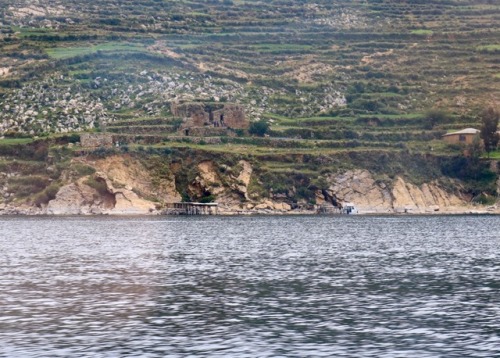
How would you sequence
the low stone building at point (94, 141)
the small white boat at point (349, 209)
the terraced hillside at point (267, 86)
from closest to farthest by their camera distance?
1. the low stone building at point (94, 141)
2. the small white boat at point (349, 209)
3. the terraced hillside at point (267, 86)

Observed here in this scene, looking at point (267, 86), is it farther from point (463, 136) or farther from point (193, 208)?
point (193, 208)

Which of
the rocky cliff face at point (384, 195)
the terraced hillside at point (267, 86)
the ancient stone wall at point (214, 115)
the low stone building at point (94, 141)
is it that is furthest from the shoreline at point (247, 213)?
the ancient stone wall at point (214, 115)

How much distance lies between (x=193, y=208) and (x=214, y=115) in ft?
56.3

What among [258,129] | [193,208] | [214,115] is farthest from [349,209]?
[214,115]

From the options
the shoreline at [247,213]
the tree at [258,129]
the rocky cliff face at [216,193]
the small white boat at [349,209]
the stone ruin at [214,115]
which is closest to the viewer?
the shoreline at [247,213]

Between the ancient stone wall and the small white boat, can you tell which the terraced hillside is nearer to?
the ancient stone wall

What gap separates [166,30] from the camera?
197 m

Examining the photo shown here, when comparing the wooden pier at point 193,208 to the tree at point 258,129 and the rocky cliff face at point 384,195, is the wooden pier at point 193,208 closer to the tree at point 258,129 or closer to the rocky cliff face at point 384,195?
the rocky cliff face at point 384,195

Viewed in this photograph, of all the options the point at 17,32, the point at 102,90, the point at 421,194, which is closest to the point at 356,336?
the point at 421,194

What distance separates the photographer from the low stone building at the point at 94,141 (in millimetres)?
134125

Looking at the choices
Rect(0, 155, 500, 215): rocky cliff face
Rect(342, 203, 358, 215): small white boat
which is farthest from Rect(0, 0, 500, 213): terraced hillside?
Rect(342, 203, 358, 215): small white boat

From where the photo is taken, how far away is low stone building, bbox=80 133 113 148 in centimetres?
13412

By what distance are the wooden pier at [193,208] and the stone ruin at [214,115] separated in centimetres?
1401

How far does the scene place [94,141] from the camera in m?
134
